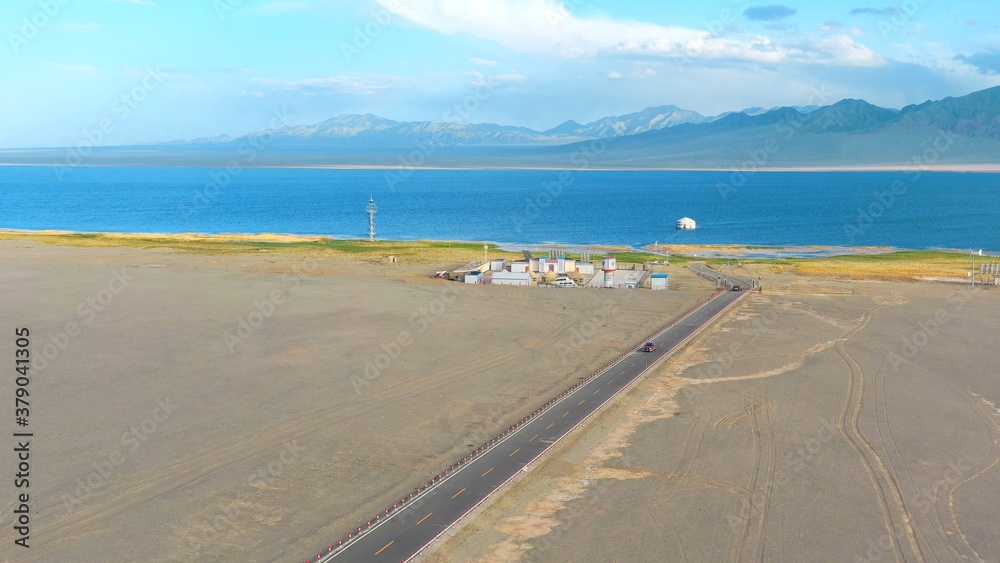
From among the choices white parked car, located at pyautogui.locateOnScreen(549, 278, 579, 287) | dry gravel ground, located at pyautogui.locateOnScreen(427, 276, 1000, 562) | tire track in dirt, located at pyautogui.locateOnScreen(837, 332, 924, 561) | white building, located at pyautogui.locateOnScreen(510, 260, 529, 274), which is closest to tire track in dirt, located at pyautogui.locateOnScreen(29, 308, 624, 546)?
dry gravel ground, located at pyautogui.locateOnScreen(427, 276, 1000, 562)

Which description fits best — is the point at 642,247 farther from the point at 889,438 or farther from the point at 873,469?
the point at 873,469

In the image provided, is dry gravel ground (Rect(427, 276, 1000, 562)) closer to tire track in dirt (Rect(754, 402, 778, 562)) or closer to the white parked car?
tire track in dirt (Rect(754, 402, 778, 562))

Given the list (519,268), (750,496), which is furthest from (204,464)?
(519,268)

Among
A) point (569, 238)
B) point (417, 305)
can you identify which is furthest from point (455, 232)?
point (417, 305)

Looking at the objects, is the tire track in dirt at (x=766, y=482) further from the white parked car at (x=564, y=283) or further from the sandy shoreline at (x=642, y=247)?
the sandy shoreline at (x=642, y=247)

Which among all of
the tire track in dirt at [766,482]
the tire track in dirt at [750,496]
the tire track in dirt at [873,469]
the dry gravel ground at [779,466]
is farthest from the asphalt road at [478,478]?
the tire track in dirt at [873,469]

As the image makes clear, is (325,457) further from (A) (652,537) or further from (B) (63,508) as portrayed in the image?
(A) (652,537)
